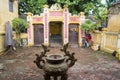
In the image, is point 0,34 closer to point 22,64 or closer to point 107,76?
point 22,64

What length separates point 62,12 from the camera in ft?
54.7

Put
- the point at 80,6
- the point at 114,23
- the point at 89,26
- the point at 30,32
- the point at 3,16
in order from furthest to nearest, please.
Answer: the point at 80,6
the point at 30,32
the point at 89,26
the point at 114,23
the point at 3,16

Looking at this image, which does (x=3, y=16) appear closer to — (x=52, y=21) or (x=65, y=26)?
(x=52, y=21)

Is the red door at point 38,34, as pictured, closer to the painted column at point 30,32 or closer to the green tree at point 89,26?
the painted column at point 30,32

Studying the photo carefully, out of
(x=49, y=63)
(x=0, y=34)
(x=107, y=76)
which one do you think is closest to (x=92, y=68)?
(x=107, y=76)

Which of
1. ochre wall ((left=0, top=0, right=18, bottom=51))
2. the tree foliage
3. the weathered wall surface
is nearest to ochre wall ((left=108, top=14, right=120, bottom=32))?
the weathered wall surface

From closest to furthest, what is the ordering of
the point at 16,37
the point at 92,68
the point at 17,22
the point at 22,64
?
the point at 92,68 → the point at 22,64 → the point at 17,22 → the point at 16,37

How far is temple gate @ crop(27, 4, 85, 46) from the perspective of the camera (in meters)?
16.6

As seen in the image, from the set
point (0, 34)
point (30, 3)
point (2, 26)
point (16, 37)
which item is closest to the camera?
point (0, 34)

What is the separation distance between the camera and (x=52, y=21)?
17.0m

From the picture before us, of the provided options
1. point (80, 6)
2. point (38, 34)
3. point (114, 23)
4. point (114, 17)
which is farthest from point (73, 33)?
point (114, 17)

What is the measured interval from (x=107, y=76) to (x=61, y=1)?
11020 millimetres

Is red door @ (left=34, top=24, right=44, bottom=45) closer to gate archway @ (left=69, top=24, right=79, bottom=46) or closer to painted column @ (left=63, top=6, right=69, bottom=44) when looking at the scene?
painted column @ (left=63, top=6, right=69, bottom=44)

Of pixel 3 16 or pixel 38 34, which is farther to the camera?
pixel 38 34
